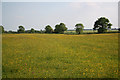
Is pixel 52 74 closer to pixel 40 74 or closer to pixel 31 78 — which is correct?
pixel 40 74

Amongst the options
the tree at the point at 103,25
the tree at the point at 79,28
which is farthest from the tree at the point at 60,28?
the tree at the point at 103,25

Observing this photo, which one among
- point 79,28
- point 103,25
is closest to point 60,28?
point 79,28

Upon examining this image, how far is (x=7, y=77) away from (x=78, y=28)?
109642mm

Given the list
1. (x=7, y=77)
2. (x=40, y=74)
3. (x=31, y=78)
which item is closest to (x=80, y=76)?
(x=40, y=74)

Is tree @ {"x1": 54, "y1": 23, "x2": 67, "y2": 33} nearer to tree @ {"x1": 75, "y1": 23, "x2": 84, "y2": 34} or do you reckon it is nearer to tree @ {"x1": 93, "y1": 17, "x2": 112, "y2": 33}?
tree @ {"x1": 75, "y1": 23, "x2": 84, "y2": 34}

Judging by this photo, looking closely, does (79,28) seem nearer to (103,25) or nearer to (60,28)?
(60,28)

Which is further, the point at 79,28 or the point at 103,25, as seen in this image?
the point at 79,28

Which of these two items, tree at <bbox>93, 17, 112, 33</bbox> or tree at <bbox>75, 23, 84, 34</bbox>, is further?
tree at <bbox>75, 23, 84, 34</bbox>

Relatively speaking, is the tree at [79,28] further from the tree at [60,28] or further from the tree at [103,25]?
the tree at [103,25]

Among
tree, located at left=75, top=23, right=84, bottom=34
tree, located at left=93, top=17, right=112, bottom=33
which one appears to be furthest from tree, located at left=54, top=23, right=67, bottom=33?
tree, located at left=93, top=17, right=112, bottom=33

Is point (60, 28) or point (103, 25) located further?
point (60, 28)

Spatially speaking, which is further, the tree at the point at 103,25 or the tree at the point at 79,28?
the tree at the point at 79,28

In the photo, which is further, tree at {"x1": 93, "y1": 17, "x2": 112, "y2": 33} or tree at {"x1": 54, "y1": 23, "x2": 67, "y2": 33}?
tree at {"x1": 54, "y1": 23, "x2": 67, "y2": 33}

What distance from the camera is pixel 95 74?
674cm
